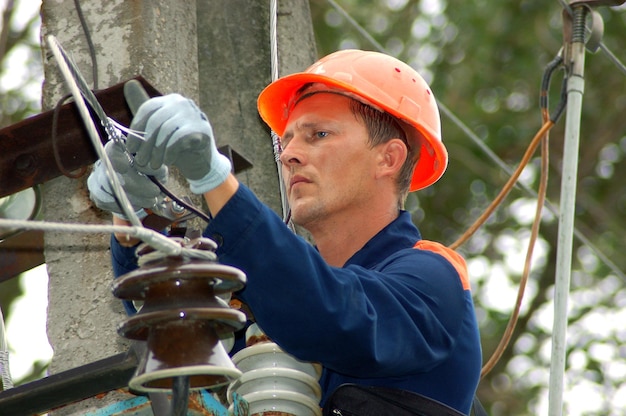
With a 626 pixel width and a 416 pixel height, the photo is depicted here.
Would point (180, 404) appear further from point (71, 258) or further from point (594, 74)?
point (594, 74)

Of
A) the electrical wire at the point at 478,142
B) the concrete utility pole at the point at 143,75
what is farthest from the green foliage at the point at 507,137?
the concrete utility pole at the point at 143,75

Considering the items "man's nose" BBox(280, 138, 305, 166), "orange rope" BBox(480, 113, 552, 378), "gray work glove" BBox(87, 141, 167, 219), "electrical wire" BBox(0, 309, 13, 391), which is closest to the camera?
"gray work glove" BBox(87, 141, 167, 219)

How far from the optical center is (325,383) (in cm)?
305

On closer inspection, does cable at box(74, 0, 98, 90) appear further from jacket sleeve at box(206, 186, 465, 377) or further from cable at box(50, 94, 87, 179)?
jacket sleeve at box(206, 186, 465, 377)

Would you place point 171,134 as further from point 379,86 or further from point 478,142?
point 478,142

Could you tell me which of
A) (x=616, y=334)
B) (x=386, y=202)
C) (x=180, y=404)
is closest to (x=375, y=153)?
(x=386, y=202)

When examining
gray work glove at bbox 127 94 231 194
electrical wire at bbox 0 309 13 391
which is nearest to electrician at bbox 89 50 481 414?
gray work glove at bbox 127 94 231 194

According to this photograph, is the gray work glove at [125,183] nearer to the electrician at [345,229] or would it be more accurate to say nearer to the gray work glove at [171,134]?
the electrician at [345,229]

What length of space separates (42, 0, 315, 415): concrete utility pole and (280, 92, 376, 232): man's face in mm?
424

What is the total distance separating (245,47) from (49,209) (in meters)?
1.03

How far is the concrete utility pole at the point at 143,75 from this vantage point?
333cm

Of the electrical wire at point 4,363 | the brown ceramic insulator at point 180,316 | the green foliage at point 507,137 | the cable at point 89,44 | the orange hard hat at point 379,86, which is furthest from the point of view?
the green foliage at point 507,137

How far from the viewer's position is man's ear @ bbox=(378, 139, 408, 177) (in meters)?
3.47

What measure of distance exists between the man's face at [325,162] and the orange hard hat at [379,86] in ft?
0.20
